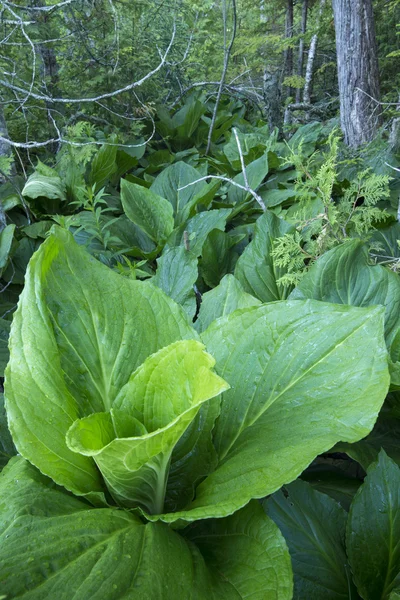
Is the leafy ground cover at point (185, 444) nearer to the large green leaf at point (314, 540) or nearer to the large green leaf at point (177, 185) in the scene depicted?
the large green leaf at point (314, 540)

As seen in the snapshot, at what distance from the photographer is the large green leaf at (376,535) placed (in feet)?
3.41

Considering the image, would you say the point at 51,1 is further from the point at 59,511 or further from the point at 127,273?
Result: the point at 59,511

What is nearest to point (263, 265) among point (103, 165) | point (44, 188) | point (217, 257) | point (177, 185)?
point (217, 257)

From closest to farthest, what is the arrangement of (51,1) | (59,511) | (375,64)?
(59,511) → (375,64) → (51,1)

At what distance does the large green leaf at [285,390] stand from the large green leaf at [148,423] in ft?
0.38

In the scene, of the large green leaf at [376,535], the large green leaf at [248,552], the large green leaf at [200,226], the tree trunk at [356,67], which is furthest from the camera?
the tree trunk at [356,67]

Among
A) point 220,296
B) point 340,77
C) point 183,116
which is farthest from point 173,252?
point 340,77

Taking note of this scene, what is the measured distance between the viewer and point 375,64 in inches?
200

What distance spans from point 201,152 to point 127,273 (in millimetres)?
3477

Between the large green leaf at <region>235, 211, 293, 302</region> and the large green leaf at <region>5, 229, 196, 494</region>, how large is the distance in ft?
2.96

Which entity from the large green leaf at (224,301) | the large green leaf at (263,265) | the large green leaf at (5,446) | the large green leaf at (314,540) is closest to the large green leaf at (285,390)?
the large green leaf at (314,540)

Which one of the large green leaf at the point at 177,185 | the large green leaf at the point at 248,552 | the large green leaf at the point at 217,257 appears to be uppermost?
the large green leaf at the point at 177,185

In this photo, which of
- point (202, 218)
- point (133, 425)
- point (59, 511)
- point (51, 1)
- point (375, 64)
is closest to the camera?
point (59, 511)

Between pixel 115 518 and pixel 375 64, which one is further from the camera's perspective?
pixel 375 64
